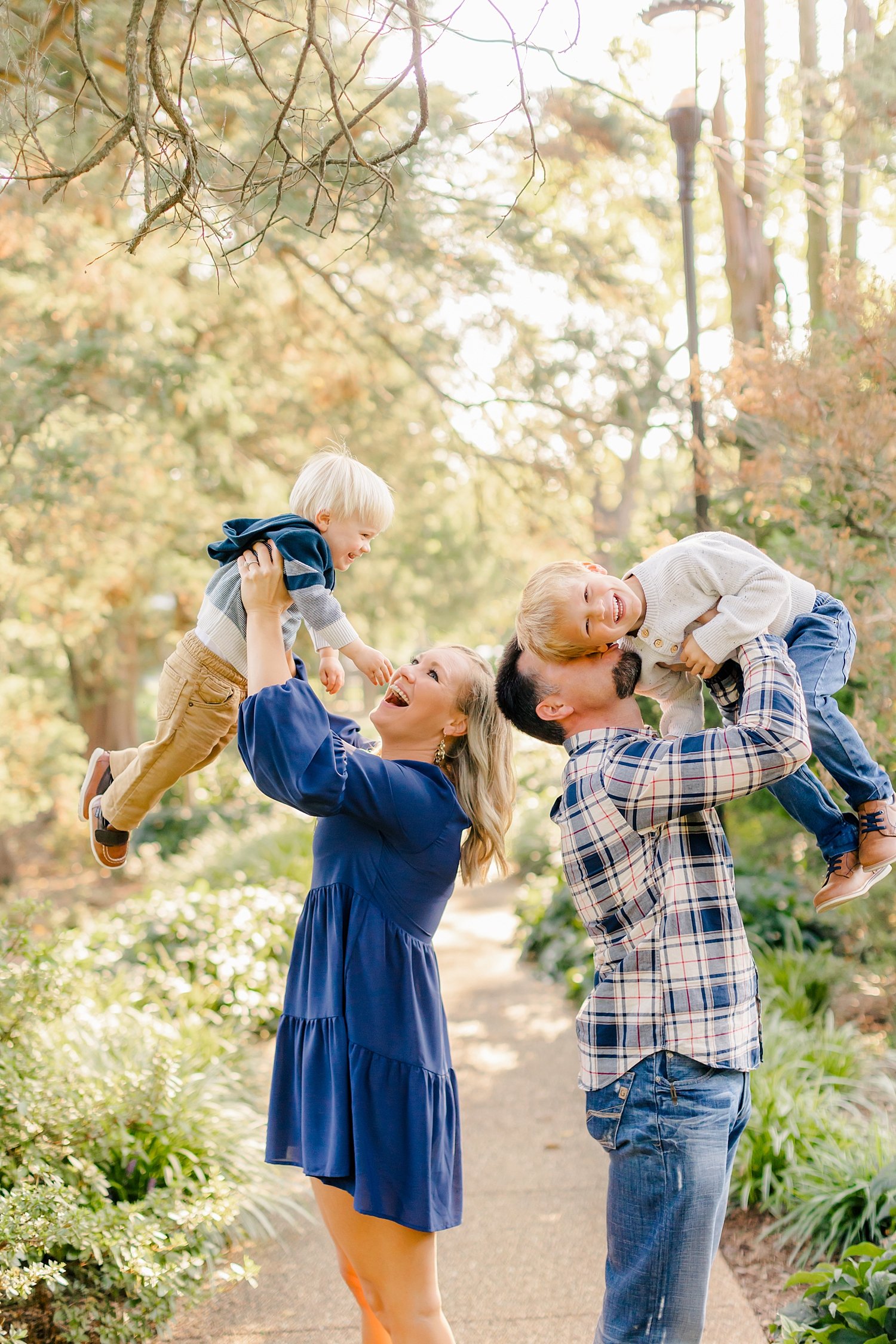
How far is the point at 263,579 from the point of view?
89.2 inches

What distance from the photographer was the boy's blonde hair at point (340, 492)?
2.59 metres

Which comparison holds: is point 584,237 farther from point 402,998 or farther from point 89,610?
point 402,998

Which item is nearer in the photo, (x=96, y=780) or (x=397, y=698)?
(x=397, y=698)

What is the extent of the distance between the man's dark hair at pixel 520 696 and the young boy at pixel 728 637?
6 cm

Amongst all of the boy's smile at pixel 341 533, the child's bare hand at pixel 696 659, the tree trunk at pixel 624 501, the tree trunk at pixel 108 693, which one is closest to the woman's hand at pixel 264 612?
the boy's smile at pixel 341 533

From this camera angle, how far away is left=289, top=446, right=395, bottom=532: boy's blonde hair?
2.59 metres

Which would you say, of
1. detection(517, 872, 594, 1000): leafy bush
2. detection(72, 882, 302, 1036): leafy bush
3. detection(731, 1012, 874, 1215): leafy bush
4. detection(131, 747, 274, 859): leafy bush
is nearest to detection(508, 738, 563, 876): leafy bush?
detection(517, 872, 594, 1000): leafy bush

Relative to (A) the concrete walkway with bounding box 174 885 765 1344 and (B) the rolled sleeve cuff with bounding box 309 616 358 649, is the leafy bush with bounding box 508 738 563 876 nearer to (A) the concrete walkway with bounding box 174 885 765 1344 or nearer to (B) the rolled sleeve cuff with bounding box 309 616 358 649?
(A) the concrete walkway with bounding box 174 885 765 1344

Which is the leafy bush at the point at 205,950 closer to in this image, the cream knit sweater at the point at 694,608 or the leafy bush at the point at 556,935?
the leafy bush at the point at 556,935

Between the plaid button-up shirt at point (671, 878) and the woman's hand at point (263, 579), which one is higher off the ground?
the woman's hand at point (263, 579)

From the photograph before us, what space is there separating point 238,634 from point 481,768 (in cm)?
70

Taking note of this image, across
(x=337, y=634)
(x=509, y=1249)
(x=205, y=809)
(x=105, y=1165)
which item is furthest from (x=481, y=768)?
(x=205, y=809)

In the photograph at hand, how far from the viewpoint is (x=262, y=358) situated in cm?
944

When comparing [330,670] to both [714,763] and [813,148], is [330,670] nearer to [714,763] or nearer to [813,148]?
[714,763]
